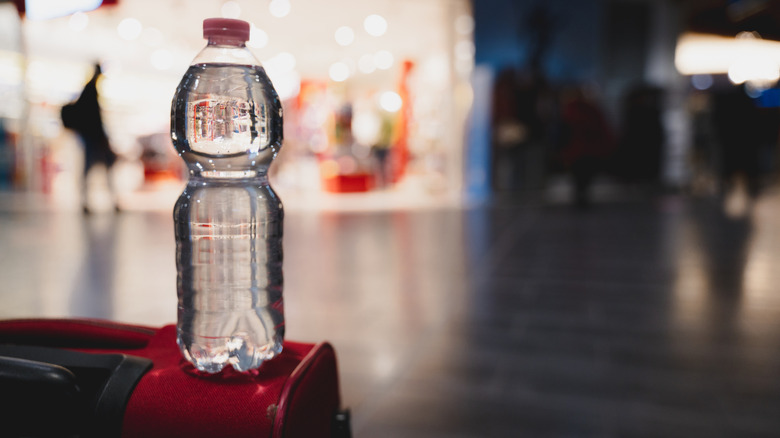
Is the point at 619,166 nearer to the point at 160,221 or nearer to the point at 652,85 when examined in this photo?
the point at 652,85

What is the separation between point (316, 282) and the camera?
3.78 meters

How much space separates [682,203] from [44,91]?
13.5 metres

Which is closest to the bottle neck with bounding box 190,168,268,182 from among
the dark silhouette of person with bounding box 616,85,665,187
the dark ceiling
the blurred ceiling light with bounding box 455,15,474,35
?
the dark ceiling

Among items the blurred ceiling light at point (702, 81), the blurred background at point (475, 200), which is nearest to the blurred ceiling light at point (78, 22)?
the blurred background at point (475, 200)

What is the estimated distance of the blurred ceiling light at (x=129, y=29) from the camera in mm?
11341

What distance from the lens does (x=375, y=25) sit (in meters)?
12.2

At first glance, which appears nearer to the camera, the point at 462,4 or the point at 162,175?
the point at 462,4

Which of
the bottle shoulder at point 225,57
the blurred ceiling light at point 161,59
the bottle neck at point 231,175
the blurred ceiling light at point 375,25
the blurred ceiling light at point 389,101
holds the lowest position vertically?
the bottle neck at point 231,175

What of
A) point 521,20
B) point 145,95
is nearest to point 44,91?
point 145,95

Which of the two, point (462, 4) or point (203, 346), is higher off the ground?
point (462, 4)

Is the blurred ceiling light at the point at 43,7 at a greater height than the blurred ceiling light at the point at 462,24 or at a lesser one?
lesser

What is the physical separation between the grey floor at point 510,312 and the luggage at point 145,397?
0.82 m

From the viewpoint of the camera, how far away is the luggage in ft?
2.90

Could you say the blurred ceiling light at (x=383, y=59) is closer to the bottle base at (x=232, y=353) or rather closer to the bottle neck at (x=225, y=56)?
the bottle neck at (x=225, y=56)
